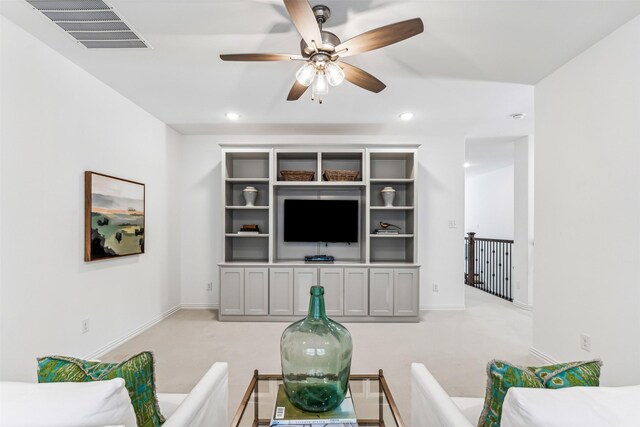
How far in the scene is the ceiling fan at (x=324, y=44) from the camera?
1.70 metres

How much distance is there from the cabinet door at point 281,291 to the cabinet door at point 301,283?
5 cm

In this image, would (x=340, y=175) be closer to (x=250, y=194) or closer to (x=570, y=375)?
(x=250, y=194)

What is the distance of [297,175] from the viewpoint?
454 cm

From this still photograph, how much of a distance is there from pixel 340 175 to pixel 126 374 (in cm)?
372

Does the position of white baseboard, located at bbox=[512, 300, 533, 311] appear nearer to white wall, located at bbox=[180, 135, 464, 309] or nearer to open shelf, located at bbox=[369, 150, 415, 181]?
white wall, located at bbox=[180, 135, 464, 309]

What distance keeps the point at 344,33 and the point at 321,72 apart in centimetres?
36

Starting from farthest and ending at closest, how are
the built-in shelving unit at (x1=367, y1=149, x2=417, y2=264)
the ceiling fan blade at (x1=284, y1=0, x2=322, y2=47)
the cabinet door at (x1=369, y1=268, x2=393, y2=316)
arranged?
the built-in shelving unit at (x1=367, y1=149, x2=417, y2=264), the cabinet door at (x1=369, y1=268, x2=393, y2=316), the ceiling fan blade at (x1=284, y1=0, x2=322, y2=47)

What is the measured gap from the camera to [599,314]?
2.38 meters

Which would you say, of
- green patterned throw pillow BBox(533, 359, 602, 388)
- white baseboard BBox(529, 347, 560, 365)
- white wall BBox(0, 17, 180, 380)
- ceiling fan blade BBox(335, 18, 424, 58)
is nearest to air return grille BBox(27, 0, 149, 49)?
white wall BBox(0, 17, 180, 380)

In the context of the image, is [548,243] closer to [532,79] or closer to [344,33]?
[532,79]

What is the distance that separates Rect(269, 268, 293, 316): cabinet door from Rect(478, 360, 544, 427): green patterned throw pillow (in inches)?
133

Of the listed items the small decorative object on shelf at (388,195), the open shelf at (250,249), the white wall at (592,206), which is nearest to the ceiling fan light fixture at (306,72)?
the white wall at (592,206)

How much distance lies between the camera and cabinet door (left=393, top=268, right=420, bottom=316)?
4.29 metres

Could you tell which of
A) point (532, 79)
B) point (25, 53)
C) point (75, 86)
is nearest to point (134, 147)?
point (75, 86)
